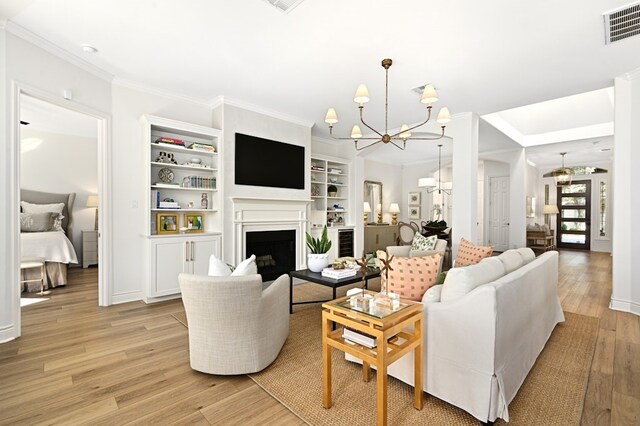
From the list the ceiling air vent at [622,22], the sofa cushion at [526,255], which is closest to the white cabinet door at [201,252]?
the sofa cushion at [526,255]

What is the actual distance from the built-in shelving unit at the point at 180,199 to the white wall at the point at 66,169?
3.47 m

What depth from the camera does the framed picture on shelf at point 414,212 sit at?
9.12 meters

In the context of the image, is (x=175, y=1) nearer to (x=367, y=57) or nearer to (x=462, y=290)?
(x=367, y=57)

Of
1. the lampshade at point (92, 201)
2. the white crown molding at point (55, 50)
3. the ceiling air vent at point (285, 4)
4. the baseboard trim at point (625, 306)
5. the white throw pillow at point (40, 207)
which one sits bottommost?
the baseboard trim at point (625, 306)

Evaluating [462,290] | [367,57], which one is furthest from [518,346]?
[367,57]

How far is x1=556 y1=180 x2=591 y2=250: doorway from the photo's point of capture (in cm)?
930

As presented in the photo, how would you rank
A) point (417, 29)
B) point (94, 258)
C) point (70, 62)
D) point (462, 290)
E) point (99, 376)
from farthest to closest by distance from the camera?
point (94, 258) → point (70, 62) → point (417, 29) → point (99, 376) → point (462, 290)

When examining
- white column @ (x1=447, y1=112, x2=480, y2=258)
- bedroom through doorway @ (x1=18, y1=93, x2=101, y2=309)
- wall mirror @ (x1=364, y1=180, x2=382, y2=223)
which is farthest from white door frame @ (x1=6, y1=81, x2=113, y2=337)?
wall mirror @ (x1=364, y1=180, x2=382, y2=223)

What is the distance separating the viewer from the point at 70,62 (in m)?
3.34

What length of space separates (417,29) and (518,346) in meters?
2.60

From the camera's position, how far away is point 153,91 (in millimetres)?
4082

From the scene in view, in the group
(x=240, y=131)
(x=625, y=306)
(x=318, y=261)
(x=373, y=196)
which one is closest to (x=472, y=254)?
(x=318, y=261)

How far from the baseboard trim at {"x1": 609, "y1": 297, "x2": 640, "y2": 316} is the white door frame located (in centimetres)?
614

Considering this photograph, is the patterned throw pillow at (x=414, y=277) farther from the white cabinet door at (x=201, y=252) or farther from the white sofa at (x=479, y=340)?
the white cabinet door at (x=201, y=252)
